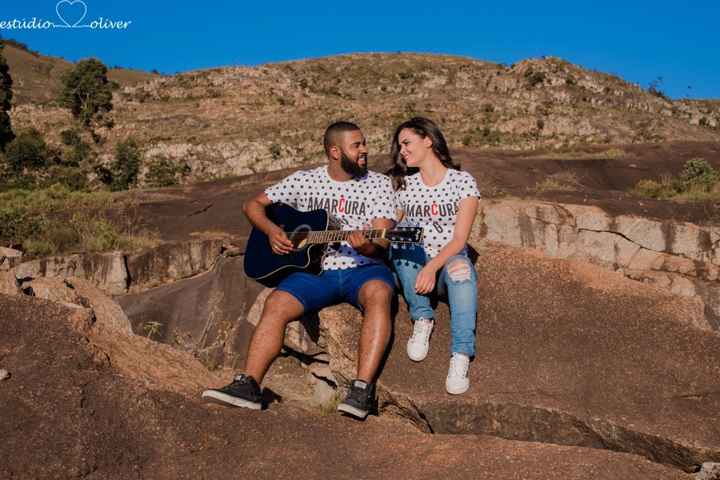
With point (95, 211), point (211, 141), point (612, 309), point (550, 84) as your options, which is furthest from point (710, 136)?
point (612, 309)

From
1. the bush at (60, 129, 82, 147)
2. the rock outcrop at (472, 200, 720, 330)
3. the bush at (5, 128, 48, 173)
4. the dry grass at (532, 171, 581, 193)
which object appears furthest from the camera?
the bush at (60, 129, 82, 147)

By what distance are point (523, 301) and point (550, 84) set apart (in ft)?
161

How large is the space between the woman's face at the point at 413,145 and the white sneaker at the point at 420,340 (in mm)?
1226

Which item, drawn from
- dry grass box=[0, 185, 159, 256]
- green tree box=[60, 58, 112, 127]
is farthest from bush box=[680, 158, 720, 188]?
green tree box=[60, 58, 112, 127]

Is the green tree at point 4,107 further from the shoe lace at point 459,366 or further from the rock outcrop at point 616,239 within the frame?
the shoe lace at point 459,366

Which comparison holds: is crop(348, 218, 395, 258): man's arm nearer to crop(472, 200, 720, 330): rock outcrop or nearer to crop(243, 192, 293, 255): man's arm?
crop(243, 192, 293, 255): man's arm

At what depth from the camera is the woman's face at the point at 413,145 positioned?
5387mm

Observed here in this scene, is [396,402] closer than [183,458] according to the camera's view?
No

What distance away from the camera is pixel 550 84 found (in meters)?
51.7

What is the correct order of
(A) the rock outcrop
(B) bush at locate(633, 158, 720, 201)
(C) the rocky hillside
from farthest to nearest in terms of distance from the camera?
(C) the rocky hillside < (B) bush at locate(633, 158, 720, 201) < (A) the rock outcrop

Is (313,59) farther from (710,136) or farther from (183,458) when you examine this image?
(183,458)

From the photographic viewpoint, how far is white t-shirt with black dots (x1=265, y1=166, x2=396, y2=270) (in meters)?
5.38

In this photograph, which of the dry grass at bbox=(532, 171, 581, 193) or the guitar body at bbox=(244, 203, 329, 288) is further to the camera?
the dry grass at bbox=(532, 171, 581, 193)

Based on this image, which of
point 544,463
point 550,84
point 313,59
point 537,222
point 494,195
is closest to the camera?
point 544,463
